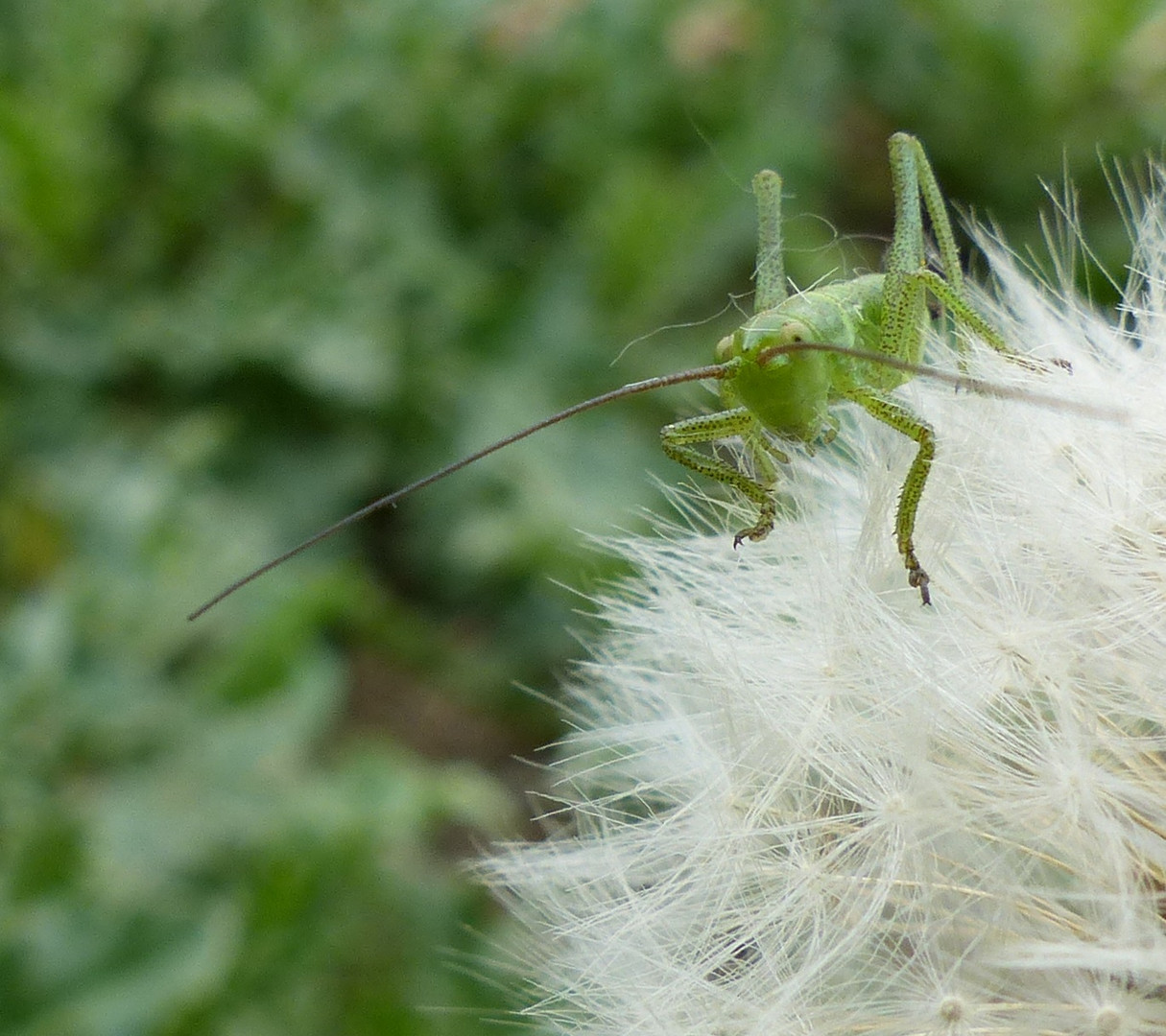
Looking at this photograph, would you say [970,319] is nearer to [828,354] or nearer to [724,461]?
[828,354]

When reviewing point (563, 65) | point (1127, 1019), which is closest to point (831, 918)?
point (1127, 1019)

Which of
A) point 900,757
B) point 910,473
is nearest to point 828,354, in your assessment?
point 910,473

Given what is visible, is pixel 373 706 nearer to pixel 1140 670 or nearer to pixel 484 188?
pixel 484 188

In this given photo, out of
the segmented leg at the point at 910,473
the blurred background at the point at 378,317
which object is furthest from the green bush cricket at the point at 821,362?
the blurred background at the point at 378,317

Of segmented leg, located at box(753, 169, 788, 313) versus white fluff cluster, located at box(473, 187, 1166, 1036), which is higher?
segmented leg, located at box(753, 169, 788, 313)

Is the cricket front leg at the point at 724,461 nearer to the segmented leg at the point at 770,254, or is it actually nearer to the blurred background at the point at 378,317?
the segmented leg at the point at 770,254

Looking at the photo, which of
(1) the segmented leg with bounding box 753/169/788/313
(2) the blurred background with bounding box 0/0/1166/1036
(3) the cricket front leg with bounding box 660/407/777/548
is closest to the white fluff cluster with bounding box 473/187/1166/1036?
(3) the cricket front leg with bounding box 660/407/777/548

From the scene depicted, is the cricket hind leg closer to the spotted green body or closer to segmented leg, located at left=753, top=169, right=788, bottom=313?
the spotted green body
